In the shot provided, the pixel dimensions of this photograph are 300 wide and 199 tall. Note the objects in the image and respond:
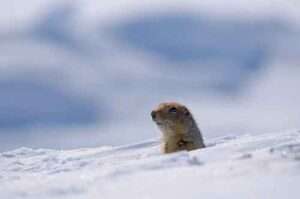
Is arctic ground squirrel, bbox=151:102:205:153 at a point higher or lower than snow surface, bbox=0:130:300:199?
higher

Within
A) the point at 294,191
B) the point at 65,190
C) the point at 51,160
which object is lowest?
the point at 294,191

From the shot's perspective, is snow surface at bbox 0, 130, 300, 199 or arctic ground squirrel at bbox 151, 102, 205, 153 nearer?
snow surface at bbox 0, 130, 300, 199

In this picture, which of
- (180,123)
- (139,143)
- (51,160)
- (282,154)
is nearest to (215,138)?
(139,143)

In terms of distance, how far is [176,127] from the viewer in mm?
11156

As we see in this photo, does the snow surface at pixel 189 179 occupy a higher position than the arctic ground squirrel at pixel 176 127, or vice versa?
the arctic ground squirrel at pixel 176 127

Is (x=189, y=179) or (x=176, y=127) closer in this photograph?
(x=189, y=179)

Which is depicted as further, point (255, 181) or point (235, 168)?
point (235, 168)

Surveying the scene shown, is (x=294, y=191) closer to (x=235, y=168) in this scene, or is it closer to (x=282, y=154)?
(x=235, y=168)

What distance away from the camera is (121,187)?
5156 mm

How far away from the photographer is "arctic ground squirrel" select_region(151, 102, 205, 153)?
1079 centimetres

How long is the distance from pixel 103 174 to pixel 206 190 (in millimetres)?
1222

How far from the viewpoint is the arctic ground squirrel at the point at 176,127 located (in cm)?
1079

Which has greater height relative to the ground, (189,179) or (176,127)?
(176,127)

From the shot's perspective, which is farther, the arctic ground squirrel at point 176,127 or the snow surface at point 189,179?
the arctic ground squirrel at point 176,127
